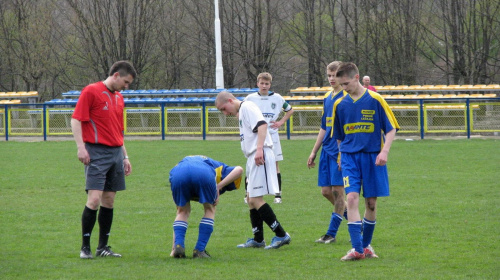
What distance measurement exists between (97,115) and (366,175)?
8.09 ft

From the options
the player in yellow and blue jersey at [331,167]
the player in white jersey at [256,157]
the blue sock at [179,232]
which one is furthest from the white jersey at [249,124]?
the blue sock at [179,232]

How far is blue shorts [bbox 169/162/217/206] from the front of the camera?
610cm

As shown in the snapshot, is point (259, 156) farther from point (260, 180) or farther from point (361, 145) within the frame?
point (361, 145)

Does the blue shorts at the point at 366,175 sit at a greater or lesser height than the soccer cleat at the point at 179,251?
greater

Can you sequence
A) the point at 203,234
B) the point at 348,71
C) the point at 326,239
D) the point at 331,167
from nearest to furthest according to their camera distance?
the point at 348,71, the point at 203,234, the point at 326,239, the point at 331,167

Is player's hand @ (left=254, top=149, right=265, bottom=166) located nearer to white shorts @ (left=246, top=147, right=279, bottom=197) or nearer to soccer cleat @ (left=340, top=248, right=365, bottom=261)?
white shorts @ (left=246, top=147, right=279, bottom=197)

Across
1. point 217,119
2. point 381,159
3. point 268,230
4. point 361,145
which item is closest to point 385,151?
point 381,159

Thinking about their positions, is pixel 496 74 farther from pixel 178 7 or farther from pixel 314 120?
pixel 178 7

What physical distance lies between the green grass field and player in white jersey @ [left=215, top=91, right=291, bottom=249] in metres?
0.34

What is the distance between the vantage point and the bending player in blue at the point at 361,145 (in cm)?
607

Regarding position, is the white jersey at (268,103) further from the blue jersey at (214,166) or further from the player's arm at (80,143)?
the player's arm at (80,143)

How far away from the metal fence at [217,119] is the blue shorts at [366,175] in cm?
1764

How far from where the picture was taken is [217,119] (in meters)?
25.0

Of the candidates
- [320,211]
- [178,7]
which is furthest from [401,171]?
[178,7]
